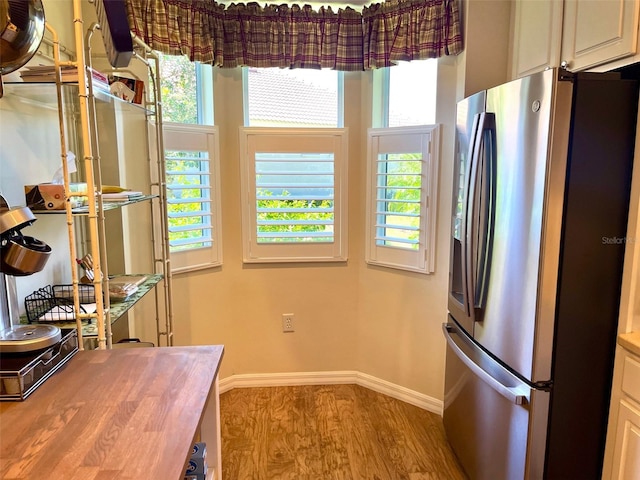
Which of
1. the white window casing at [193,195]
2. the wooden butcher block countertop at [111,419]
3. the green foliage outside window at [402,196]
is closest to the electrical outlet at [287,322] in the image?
the white window casing at [193,195]

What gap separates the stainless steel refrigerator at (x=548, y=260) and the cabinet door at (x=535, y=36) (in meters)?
0.36

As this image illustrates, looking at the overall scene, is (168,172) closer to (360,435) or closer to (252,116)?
(252,116)

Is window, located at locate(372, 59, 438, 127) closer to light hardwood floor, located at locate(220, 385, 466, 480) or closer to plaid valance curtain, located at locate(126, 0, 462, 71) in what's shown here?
plaid valance curtain, located at locate(126, 0, 462, 71)

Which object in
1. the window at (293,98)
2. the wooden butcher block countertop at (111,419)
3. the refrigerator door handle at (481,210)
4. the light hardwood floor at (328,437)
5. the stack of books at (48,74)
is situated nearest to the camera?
the wooden butcher block countertop at (111,419)

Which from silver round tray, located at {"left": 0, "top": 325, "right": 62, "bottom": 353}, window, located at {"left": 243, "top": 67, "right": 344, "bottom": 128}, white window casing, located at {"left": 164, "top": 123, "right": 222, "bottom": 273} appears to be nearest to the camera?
silver round tray, located at {"left": 0, "top": 325, "right": 62, "bottom": 353}

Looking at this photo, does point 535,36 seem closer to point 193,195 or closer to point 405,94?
point 405,94

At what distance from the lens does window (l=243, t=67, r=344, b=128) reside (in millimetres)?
2705

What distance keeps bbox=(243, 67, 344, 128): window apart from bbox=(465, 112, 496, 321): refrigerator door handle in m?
1.17

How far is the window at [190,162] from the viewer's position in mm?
2498

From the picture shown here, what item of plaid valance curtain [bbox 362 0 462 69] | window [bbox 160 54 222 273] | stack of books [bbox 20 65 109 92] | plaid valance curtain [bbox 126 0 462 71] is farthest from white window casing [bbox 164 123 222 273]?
plaid valance curtain [bbox 362 0 462 69]

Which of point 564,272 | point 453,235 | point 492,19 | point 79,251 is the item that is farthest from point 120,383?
point 492,19

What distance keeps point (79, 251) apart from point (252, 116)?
1279 mm

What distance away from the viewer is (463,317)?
2.03 m

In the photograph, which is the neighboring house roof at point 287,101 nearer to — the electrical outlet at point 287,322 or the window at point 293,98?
the window at point 293,98
